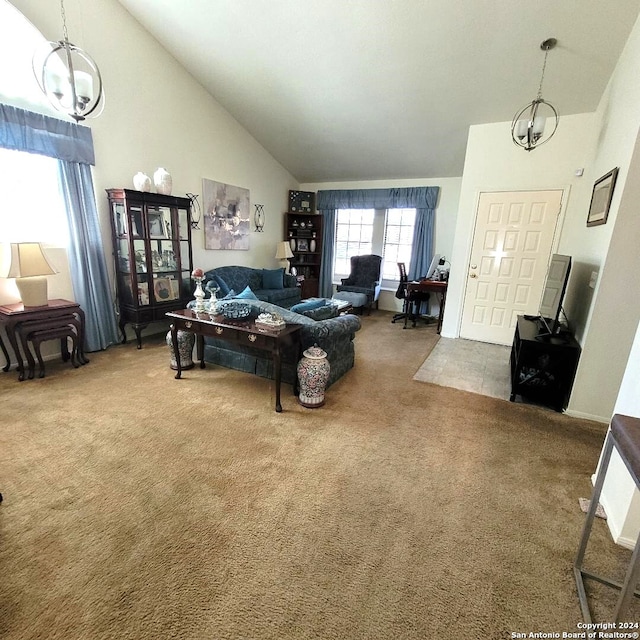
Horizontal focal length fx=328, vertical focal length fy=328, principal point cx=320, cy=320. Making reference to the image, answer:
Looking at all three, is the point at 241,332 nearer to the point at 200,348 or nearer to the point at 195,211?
the point at 200,348

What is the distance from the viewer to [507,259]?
13.7ft

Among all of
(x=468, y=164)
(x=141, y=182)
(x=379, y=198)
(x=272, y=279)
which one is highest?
(x=468, y=164)

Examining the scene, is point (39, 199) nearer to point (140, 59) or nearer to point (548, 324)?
point (140, 59)

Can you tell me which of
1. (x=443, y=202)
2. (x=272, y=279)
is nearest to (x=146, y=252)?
(x=272, y=279)

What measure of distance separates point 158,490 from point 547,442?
2.48 metres

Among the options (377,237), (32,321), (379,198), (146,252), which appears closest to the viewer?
(32,321)

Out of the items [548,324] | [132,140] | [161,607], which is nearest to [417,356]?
[548,324]

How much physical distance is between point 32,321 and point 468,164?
16.5ft

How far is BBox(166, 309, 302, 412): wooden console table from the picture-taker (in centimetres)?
240

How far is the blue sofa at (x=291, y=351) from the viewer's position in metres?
2.64

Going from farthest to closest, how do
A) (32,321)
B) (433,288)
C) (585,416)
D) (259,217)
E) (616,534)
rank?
(259,217) < (433,288) < (32,321) < (585,416) < (616,534)

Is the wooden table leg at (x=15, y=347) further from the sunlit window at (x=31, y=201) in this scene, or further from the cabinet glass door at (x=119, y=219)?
the cabinet glass door at (x=119, y=219)

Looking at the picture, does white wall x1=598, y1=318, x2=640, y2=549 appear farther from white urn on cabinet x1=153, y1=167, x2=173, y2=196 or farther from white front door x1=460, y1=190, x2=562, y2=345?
white urn on cabinet x1=153, y1=167, x2=173, y2=196

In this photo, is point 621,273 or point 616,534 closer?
point 616,534
